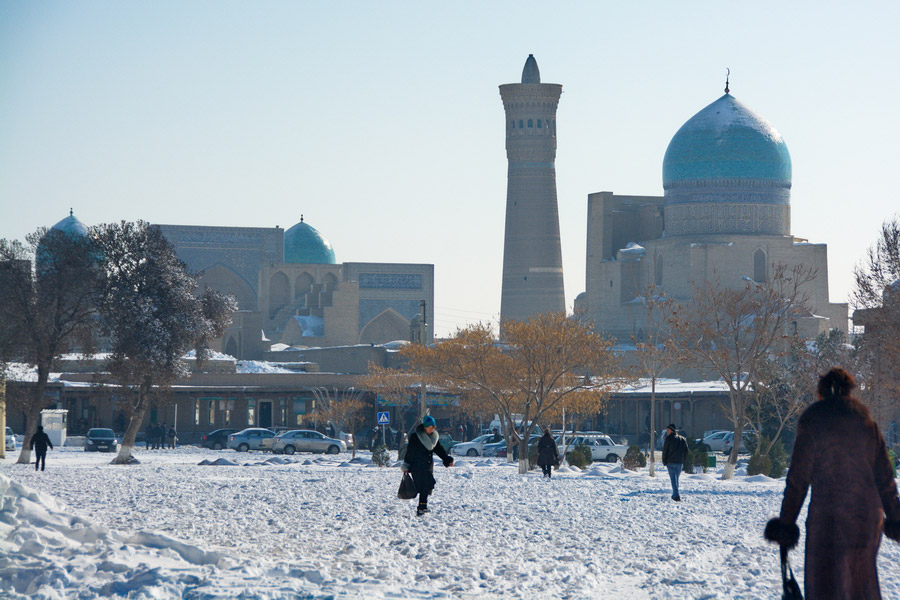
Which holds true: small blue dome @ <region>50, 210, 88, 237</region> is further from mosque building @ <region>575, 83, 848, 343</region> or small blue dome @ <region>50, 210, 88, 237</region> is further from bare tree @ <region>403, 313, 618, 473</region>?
bare tree @ <region>403, 313, 618, 473</region>

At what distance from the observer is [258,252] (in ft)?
258

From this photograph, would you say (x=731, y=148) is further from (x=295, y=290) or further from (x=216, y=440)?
(x=295, y=290)

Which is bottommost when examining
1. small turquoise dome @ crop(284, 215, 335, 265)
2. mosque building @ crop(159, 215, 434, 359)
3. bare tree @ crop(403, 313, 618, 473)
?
bare tree @ crop(403, 313, 618, 473)

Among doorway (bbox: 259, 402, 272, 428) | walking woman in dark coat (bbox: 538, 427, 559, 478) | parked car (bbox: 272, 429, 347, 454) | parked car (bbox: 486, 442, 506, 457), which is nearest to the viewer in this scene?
walking woman in dark coat (bbox: 538, 427, 559, 478)

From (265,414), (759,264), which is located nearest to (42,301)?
(265,414)

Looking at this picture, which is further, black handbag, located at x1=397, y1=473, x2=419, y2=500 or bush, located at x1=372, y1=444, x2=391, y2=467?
bush, located at x1=372, y1=444, x2=391, y2=467

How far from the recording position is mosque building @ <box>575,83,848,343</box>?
6150 centimetres

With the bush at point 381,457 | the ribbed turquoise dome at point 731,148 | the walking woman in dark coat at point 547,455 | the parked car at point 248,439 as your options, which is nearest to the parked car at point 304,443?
the parked car at point 248,439

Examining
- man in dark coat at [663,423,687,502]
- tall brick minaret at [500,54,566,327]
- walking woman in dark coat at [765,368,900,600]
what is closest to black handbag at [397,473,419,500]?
man in dark coat at [663,423,687,502]

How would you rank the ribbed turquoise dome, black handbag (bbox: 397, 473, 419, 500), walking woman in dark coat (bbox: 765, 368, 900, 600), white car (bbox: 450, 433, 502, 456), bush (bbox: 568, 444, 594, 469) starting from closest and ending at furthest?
walking woman in dark coat (bbox: 765, 368, 900, 600) → black handbag (bbox: 397, 473, 419, 500) → bush (bbox: 568, 444, 594, 469) → white car (bbox: 450, 433, 502, 456) → the ribbed turquoise dome

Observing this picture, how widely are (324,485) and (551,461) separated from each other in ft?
18.3

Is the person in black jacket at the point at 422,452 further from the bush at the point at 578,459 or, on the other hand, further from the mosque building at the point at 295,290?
the mosque building at the point at 295,290

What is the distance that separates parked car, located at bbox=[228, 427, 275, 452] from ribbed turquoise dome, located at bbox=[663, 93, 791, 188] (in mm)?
30224

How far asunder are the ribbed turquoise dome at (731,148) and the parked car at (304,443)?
30663 mm
